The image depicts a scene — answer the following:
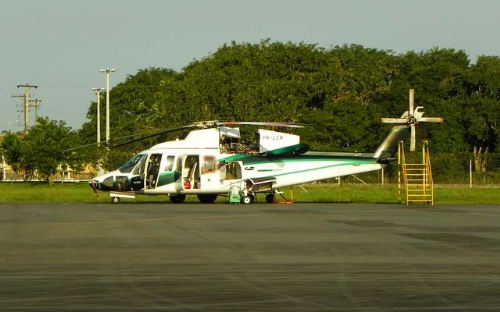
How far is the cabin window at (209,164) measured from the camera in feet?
125

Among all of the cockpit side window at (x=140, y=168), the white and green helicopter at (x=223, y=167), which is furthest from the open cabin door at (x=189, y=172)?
the cockpit side window at (x=140, y=168)

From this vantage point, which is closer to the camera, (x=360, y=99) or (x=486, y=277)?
(x=486, y=277)

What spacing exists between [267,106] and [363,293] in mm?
64517

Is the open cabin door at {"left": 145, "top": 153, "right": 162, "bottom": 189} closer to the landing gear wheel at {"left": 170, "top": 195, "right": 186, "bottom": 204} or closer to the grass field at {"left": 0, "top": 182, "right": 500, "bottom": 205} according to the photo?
the landing gear wheel at {"left": 170, "top": 195, "right": 186, "bottom": 204}

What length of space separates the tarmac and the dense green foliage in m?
49.3

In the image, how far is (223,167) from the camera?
126ft

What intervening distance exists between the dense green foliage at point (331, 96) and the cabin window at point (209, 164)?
3719 centimetres

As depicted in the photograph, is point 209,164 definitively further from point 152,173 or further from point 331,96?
point 331,96

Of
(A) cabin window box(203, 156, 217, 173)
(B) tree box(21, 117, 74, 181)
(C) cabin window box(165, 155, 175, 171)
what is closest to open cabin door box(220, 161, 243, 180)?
(A) cabin window box(203, 156, 217, 173)

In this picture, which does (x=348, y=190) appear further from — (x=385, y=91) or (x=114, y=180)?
(x=385, y=91)

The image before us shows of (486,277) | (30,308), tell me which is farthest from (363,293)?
(30,308)

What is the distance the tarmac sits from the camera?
11695 millimetres

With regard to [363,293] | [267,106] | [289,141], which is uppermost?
[267,106]

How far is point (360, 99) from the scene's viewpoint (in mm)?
84562
